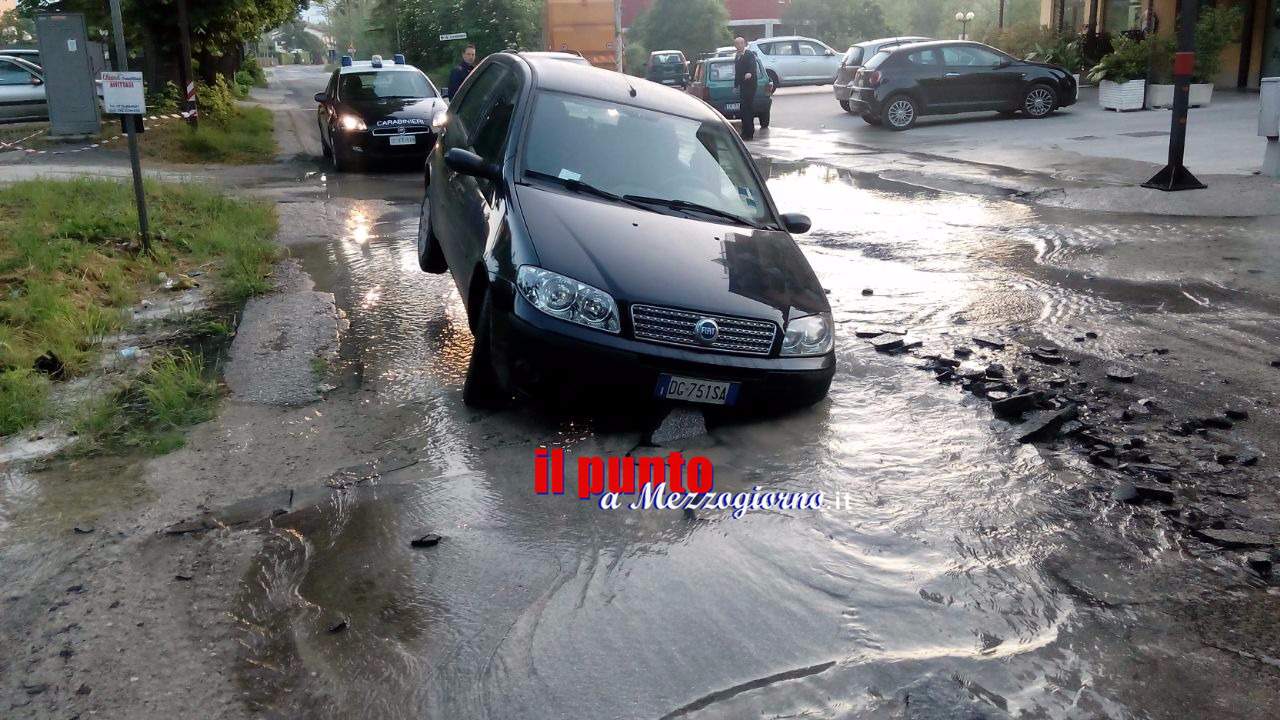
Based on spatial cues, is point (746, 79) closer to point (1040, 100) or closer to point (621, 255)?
point (1040, 100)

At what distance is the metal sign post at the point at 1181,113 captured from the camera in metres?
11.6

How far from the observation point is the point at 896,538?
4.24 metres

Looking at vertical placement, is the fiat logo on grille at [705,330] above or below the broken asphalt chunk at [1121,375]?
above

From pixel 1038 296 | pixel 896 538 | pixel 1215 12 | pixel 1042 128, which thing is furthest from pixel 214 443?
pixel 1215 12

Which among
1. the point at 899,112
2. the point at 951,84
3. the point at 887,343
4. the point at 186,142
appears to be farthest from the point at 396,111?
the point at 951,84

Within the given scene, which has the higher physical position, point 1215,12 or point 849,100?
point 1215,12

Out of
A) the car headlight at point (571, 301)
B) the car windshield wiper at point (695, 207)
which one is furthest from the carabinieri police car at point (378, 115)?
the car headlight at point (571, 301)

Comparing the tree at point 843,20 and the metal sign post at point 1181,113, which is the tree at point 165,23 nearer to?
the metal sign post at point 1181,113

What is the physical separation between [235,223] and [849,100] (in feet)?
48.5

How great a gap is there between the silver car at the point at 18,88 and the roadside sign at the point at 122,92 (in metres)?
16.0

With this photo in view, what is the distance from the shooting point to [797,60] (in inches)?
1400

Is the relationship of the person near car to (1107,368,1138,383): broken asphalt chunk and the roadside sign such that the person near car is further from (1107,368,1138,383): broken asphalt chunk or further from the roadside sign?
(1107,368,1138,383): broken asphalt chunk

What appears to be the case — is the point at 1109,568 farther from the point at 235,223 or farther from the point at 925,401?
the point at 235,223

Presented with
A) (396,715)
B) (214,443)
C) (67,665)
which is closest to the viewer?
(396,715)
